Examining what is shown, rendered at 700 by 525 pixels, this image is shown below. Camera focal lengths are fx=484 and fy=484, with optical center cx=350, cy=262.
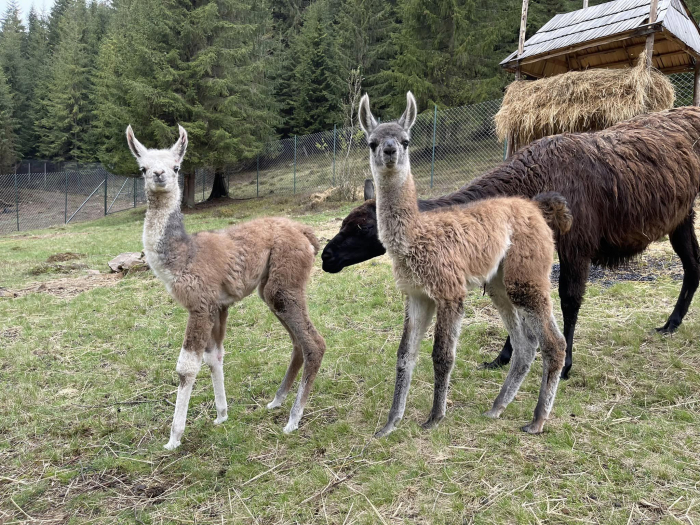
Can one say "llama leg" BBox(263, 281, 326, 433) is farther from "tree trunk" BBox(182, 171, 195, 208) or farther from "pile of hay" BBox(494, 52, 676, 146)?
"tree trunk" BBox(182, 171, 195, 208)

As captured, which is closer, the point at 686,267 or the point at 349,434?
the point at 349,434

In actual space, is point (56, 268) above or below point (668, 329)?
below

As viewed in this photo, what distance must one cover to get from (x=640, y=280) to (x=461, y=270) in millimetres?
4457

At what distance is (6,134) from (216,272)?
4287 cm

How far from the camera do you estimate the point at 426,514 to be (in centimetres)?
238

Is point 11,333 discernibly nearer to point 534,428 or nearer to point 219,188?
point 534,428

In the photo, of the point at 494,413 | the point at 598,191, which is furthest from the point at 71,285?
the point at 598,191

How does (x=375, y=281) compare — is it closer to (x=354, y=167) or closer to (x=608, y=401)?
(x=608, y=401)

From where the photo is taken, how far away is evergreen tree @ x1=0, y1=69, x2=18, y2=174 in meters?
35.6

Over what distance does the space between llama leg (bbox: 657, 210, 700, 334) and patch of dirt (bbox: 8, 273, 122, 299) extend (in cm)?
755

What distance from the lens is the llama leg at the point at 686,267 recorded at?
4.63m

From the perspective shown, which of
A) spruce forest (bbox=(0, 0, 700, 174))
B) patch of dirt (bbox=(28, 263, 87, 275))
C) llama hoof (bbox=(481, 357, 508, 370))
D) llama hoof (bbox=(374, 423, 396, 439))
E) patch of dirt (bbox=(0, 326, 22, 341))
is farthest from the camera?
spruce forest (bbox=(0, 0, 700, 174))

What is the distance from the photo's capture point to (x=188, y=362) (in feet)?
10.1

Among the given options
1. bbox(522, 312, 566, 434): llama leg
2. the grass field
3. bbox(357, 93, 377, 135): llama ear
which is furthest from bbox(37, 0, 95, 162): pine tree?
bbox(522, 312, 566, 434): llama leg
